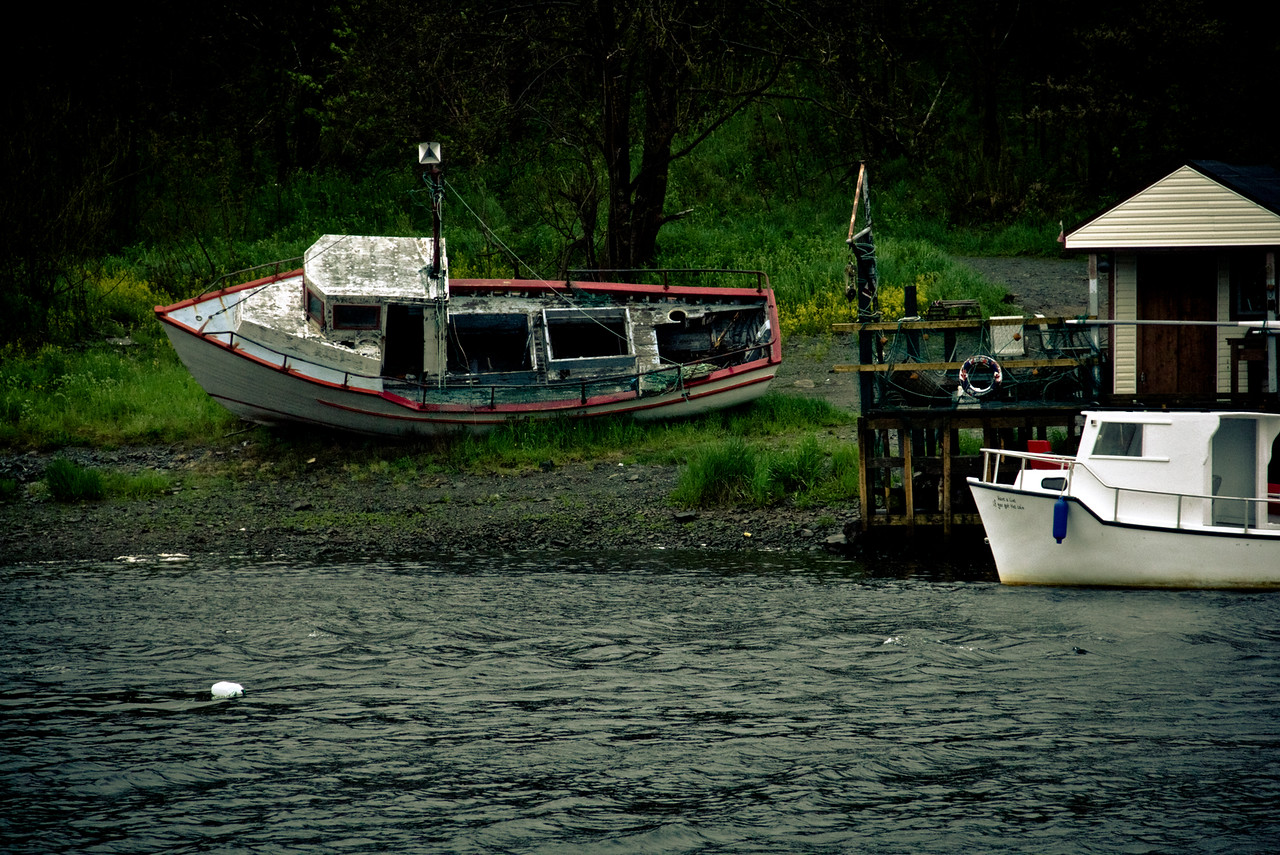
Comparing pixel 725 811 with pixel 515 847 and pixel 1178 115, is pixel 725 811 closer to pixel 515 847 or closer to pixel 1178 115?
pixel 515 847

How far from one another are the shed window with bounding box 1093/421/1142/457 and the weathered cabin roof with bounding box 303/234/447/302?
1151 cm

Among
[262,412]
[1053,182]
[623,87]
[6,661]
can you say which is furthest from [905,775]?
[1053,182]

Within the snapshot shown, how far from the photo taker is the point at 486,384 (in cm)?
2247

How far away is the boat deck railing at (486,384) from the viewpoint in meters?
21.4

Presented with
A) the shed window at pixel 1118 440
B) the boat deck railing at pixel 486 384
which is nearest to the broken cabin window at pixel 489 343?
the boat deck railing at pixel 486 384

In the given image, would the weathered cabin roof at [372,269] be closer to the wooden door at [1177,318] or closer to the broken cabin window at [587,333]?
the broken cabin window at [587,333]

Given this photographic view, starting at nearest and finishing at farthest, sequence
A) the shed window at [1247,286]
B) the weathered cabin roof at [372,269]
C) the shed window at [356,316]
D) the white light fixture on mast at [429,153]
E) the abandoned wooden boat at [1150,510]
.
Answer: the abandoned wooden boat at [1150,510] < the shed window at [1247,286] < the white light fixture on mast at [429,153] < the weathered cabin roof at [372,269] < the shed window at [356,316]

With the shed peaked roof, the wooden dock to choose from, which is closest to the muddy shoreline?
the wooden dock

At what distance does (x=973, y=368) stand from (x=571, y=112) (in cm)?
1649

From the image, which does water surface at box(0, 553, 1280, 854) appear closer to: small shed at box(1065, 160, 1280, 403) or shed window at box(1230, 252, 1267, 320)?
small shed at box(1065, 160, 1280, 403)

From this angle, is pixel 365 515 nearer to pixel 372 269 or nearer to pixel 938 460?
pixel 372 269

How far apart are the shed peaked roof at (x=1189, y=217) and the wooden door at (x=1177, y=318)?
1.51 ft

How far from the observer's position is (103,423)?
23.2 metres

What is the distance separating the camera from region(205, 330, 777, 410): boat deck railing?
21375 millimetres
